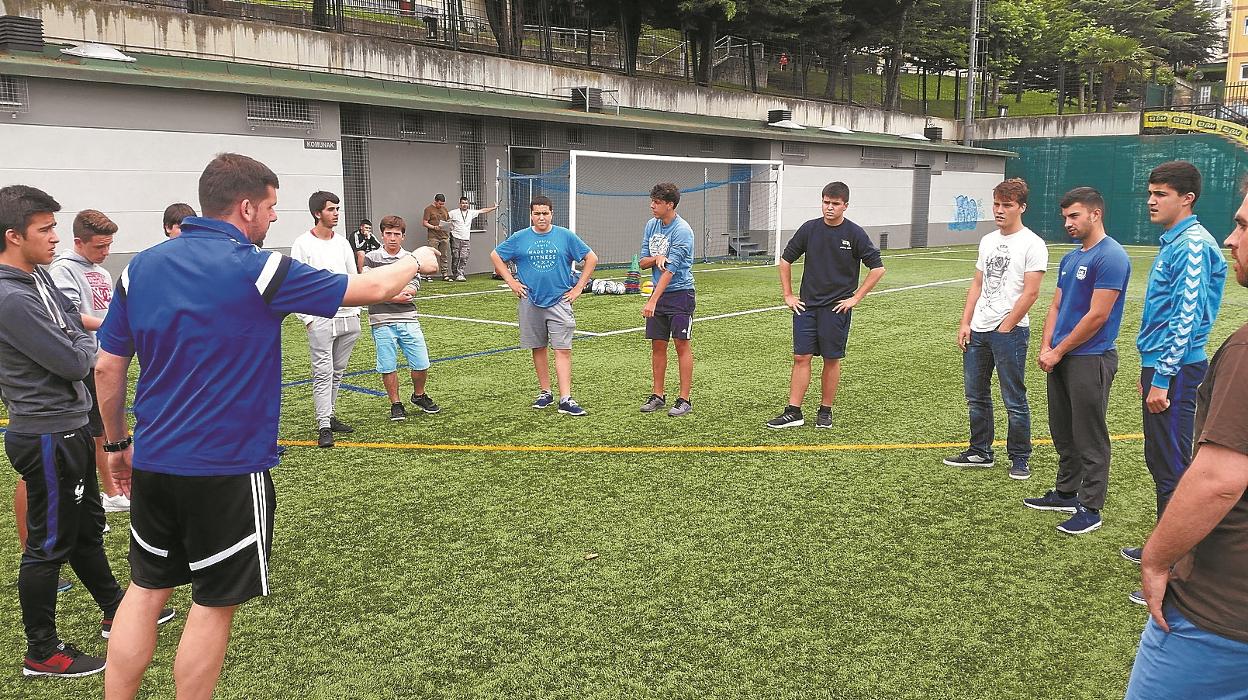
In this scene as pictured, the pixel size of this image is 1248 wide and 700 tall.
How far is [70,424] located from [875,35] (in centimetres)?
4010

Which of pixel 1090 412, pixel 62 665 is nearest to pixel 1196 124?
pixel 1090 412

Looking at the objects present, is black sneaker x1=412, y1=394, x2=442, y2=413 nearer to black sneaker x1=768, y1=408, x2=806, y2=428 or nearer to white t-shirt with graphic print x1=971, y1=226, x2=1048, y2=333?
black sneaker x1=768, y1=408, x2=806, y2=428

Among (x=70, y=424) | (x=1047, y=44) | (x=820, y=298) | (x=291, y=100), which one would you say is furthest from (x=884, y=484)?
(x=1047, y=44)

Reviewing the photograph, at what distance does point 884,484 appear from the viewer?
5.75m

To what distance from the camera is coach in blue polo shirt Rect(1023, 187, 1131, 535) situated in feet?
15.3

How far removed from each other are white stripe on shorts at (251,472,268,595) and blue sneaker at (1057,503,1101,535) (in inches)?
165

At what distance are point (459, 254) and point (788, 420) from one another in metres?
12.9

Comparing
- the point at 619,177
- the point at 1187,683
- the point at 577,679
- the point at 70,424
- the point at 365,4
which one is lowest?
the point at 577,679

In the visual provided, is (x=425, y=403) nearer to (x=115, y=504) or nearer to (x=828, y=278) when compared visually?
(x=115, y=504)

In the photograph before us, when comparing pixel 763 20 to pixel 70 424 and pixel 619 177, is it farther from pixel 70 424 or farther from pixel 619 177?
pixel 70 424

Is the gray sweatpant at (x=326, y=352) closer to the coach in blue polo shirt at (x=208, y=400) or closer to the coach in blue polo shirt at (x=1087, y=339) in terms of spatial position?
the coach in blue polo shirt at (x=208, y=400)

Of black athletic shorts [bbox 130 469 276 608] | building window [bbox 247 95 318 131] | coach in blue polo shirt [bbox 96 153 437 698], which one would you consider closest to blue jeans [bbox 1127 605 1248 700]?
coach in blue polo shirt [bbox 96 153 437 698]

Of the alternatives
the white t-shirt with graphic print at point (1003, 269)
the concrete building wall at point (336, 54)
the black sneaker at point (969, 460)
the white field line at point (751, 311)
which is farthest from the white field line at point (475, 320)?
the concrete building wall at point (336, 54)

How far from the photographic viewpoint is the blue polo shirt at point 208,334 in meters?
2.65
